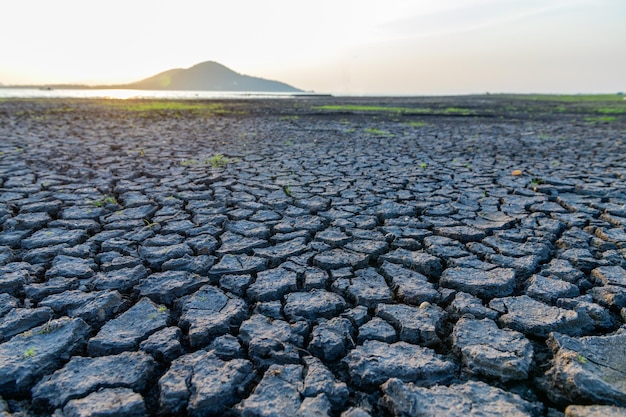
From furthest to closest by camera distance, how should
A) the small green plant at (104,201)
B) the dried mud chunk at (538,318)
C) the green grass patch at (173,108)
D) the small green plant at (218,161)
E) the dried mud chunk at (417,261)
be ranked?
the green grass patch at (173,108)
the small green plant at (218,161)
the small green plant at (104,201)
the dried mud chunk at (417,261)
the dried mud chunk at (538,318)

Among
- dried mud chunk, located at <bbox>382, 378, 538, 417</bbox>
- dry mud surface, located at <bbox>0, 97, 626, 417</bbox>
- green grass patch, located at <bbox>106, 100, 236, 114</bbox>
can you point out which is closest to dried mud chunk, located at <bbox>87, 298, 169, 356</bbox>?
dry mud surface, located at <bbox>0, 97, 626, 417</bbox>

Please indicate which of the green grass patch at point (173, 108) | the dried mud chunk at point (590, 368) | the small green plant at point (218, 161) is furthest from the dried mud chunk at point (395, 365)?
the green grass patch at point (173, 108)

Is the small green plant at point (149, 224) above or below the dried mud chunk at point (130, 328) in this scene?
above

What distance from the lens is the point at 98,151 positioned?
232 inches

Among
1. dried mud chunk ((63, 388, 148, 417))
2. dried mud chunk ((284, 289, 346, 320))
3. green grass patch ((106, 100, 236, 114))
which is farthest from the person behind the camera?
green grass patch ((106, 100, 236, 114))

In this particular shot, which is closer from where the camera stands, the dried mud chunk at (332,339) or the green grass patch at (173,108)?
→ the dried mud chunk at (332,339)

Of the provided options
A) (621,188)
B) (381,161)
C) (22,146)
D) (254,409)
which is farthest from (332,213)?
(22,146)

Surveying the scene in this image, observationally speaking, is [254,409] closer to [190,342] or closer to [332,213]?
[190,342]

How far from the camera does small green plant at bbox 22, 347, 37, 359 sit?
1.48 meters

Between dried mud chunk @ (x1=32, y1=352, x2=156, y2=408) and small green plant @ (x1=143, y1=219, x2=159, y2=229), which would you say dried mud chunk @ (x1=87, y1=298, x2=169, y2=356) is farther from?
small green plant @ (x1=143, y1=219, x2=159, y2=229)

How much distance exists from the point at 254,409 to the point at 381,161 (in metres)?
4.66

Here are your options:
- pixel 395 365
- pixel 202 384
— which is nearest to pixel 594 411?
pixel 395 365

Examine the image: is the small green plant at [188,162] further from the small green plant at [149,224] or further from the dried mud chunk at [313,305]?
the dried mud chunk at [313,305]

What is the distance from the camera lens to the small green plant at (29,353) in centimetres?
148
